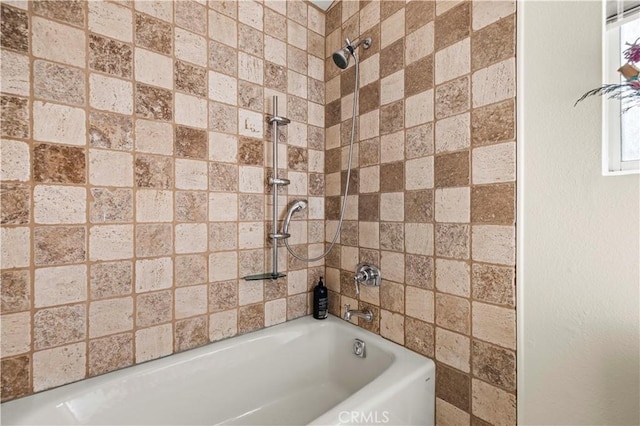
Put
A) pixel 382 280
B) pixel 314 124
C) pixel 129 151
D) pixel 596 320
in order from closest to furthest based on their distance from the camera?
1. pixel 596 320
2. pixel 129 151
3. pixel 382 280
4. pixel 314 124

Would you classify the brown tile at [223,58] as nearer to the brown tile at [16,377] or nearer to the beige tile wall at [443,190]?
the beige tile wall at [443,190]

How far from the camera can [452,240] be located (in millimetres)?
1038

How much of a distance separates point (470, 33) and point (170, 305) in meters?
→ 1.43

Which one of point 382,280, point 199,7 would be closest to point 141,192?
point 199,7

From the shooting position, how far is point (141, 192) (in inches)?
41.9

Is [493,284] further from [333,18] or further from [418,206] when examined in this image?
[333,18]

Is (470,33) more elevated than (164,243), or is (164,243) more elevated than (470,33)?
(470,33)

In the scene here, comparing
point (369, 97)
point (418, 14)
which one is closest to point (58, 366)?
point (369, 97)

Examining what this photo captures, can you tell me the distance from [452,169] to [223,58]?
3.33 ft

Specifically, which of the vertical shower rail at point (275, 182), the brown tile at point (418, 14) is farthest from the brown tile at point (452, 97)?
the vertical shower rail at point (275, 182)

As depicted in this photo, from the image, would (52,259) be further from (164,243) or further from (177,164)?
(177,164)

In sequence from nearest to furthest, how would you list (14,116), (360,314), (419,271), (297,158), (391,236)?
(14,116) → (419,271) → (391,236) → (360,314) → (297,158)

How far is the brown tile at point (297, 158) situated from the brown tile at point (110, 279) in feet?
2.58

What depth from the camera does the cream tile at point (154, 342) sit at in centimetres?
108
